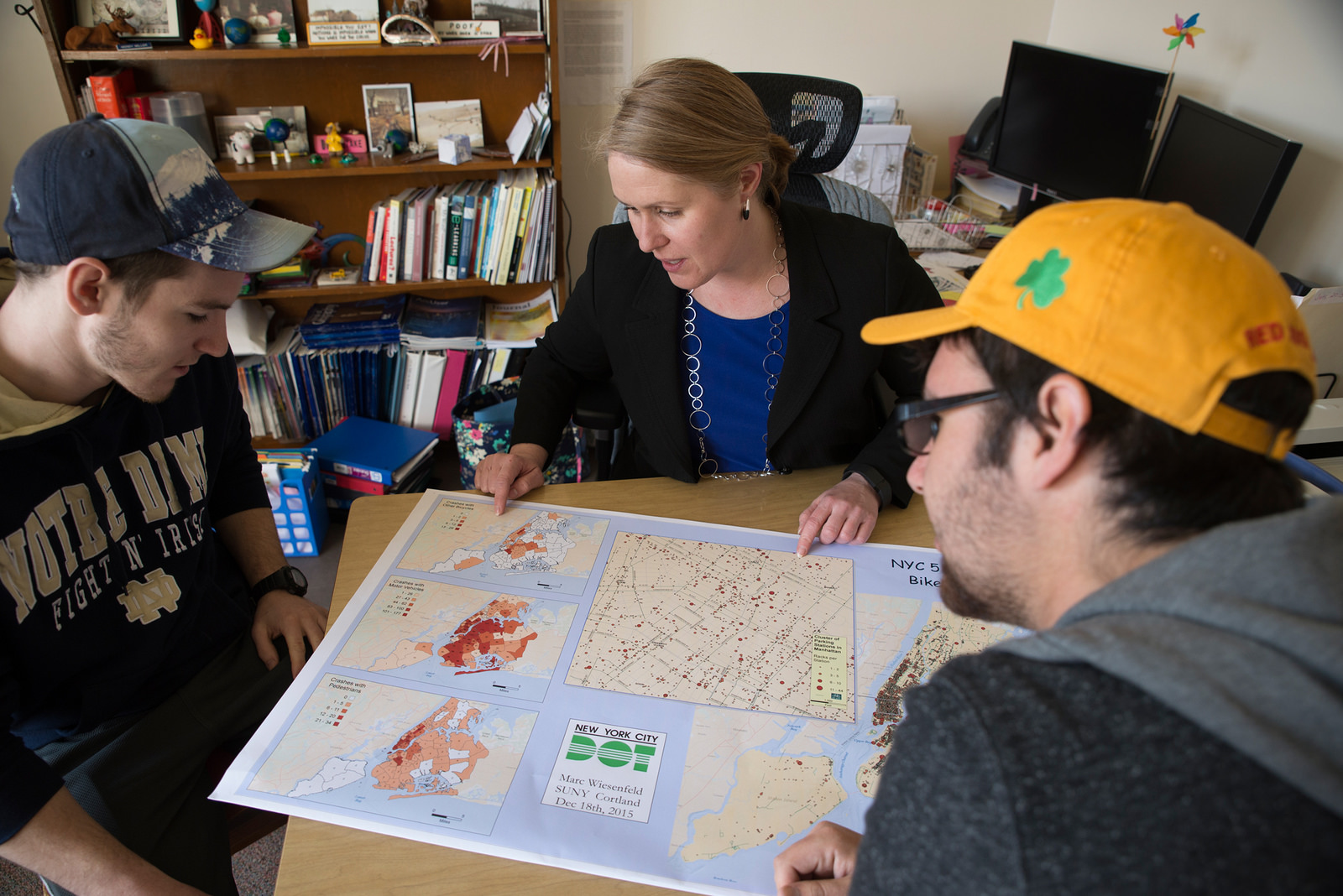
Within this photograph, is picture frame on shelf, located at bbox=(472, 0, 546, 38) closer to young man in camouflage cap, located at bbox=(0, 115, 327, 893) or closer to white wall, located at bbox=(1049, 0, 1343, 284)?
young man in camouflage cap, located at bbox=(0, 115, 327, 893)

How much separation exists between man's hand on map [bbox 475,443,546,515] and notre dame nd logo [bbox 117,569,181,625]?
0.47 meters

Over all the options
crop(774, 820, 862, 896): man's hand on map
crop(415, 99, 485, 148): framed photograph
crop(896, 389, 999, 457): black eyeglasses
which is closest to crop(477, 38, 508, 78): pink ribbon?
crop(415, 99, 485, 148): framed photograph

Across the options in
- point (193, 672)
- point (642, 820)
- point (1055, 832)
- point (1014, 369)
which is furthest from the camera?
point (193, 672)

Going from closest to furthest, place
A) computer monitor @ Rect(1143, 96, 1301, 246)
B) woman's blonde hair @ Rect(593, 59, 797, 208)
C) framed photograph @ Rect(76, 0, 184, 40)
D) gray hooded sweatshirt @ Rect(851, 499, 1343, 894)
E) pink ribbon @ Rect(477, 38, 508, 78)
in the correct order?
gray hooded sweatshirt @ Rect(851, 499, 1343, 894) → woman's blonde hair @ Rect(593, 59, 797, 208) → computer monitor @ Rect(1143, 96, 1301, 246) → framed photograph @ Rect(76, 0, 184, 40) → pink ribbon @ Rect(477, 38, 508, 78)

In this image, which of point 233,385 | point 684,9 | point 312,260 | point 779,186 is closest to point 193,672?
point 233,385

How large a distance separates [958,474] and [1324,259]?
1.77 m

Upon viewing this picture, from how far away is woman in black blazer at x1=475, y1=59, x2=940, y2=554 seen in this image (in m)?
1.30

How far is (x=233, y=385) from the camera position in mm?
1375

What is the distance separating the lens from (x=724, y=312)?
1.49 meters

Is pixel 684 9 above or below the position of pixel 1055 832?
above

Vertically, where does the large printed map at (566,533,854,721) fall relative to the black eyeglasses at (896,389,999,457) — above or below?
below

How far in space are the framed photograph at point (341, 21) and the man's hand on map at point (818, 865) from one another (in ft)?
7.81

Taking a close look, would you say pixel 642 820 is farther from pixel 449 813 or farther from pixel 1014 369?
pixel 1014 369

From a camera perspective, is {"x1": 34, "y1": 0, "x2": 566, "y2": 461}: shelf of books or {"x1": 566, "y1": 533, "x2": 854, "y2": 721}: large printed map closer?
{"x1": 566, "y1": 533, "x2": 854, "y2": 721}: large printed map
